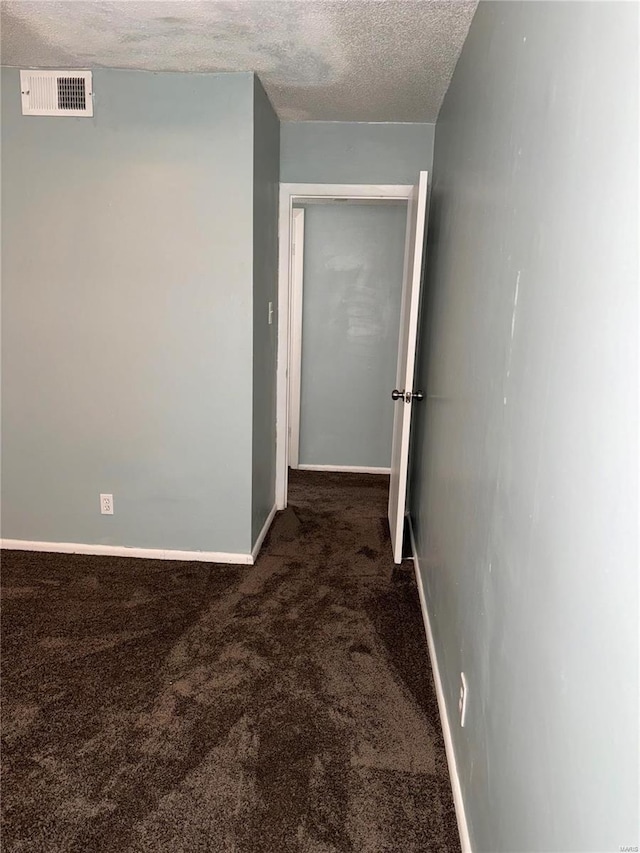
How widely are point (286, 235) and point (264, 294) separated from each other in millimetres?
578

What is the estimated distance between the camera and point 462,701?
159 cm

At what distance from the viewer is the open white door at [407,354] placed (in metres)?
2.82

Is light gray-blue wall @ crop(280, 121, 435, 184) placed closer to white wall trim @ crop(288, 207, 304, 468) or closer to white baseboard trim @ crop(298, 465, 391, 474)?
white wall trim @ crop(288, 207, 304, 468)

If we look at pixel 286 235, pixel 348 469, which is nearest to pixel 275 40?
pixel 286 235

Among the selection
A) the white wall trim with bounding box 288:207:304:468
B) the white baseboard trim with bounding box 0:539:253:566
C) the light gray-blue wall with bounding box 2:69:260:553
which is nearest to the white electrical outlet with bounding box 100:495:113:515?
the light gray-blue wall with bounding box 2:69:260:553

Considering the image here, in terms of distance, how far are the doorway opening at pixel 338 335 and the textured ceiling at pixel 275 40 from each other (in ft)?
2.00

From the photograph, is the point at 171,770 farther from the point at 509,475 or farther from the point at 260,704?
the point at 509,475

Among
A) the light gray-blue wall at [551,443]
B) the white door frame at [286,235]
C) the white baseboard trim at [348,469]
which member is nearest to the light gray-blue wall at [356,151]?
the white door frame at [286,235]

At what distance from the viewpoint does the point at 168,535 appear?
308 cm

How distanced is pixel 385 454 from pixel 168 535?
2263 millimetres

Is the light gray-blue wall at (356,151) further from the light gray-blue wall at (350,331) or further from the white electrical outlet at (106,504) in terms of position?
the white electrical outlet at (106,504)

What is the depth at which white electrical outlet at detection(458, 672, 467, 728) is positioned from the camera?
1.56m

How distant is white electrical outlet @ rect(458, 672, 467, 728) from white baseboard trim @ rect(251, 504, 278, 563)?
64.6 inches

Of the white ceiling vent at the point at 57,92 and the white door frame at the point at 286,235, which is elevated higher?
the white ceiling vent at the point at 57,92
